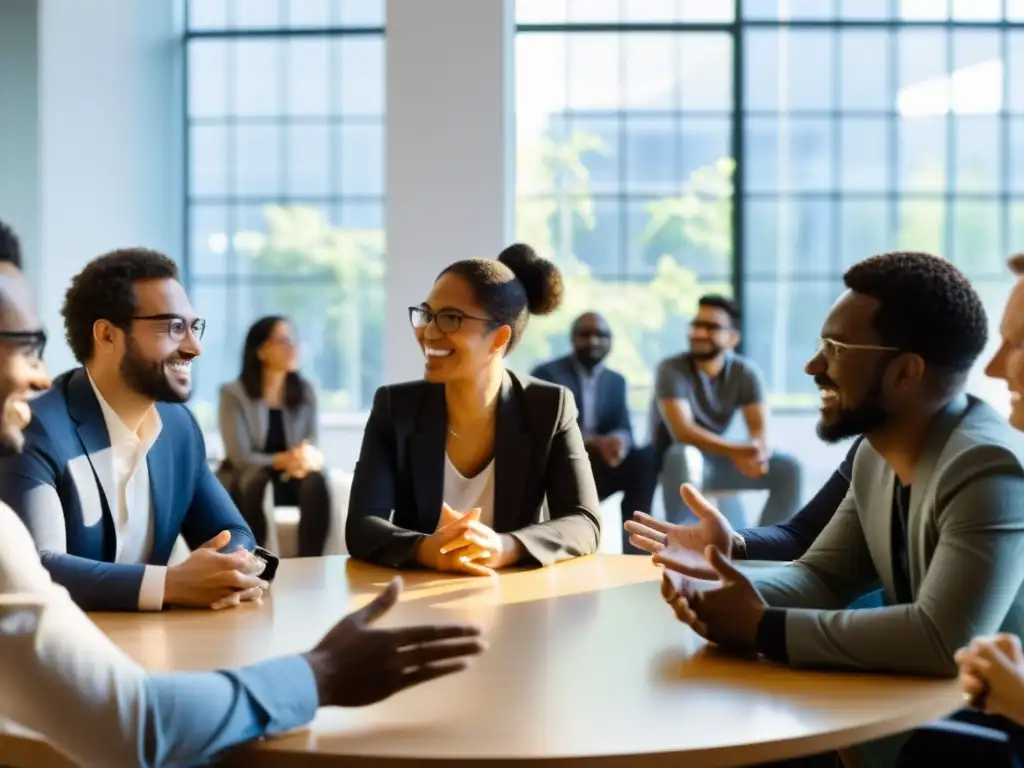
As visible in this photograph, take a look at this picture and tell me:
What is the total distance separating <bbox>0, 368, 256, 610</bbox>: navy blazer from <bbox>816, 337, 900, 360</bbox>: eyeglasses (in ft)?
4.00

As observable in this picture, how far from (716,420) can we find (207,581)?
15.5ft

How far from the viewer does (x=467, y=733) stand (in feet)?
5.24

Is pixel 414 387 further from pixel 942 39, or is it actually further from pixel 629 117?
pixel 942 39

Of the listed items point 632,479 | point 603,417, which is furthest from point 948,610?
point 603,417

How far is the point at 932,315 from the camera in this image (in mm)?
2064

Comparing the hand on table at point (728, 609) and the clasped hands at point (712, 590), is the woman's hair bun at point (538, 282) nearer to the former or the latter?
the clasped hands at point (712, 590)

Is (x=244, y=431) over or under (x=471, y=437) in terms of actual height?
under

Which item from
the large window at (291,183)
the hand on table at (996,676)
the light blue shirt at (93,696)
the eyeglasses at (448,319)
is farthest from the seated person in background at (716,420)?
the light blue shirt at (93,696)

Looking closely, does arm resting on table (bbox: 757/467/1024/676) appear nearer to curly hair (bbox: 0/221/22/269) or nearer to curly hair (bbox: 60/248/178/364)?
curly hair (bbox: 0/221/22/269)

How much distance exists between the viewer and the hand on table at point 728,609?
195 cm

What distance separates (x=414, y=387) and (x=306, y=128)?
570cm

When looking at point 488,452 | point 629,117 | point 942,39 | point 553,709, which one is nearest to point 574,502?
point 488,452

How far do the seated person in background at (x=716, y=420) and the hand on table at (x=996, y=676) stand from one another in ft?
15.8

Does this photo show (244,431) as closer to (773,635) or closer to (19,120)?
(19,120)
